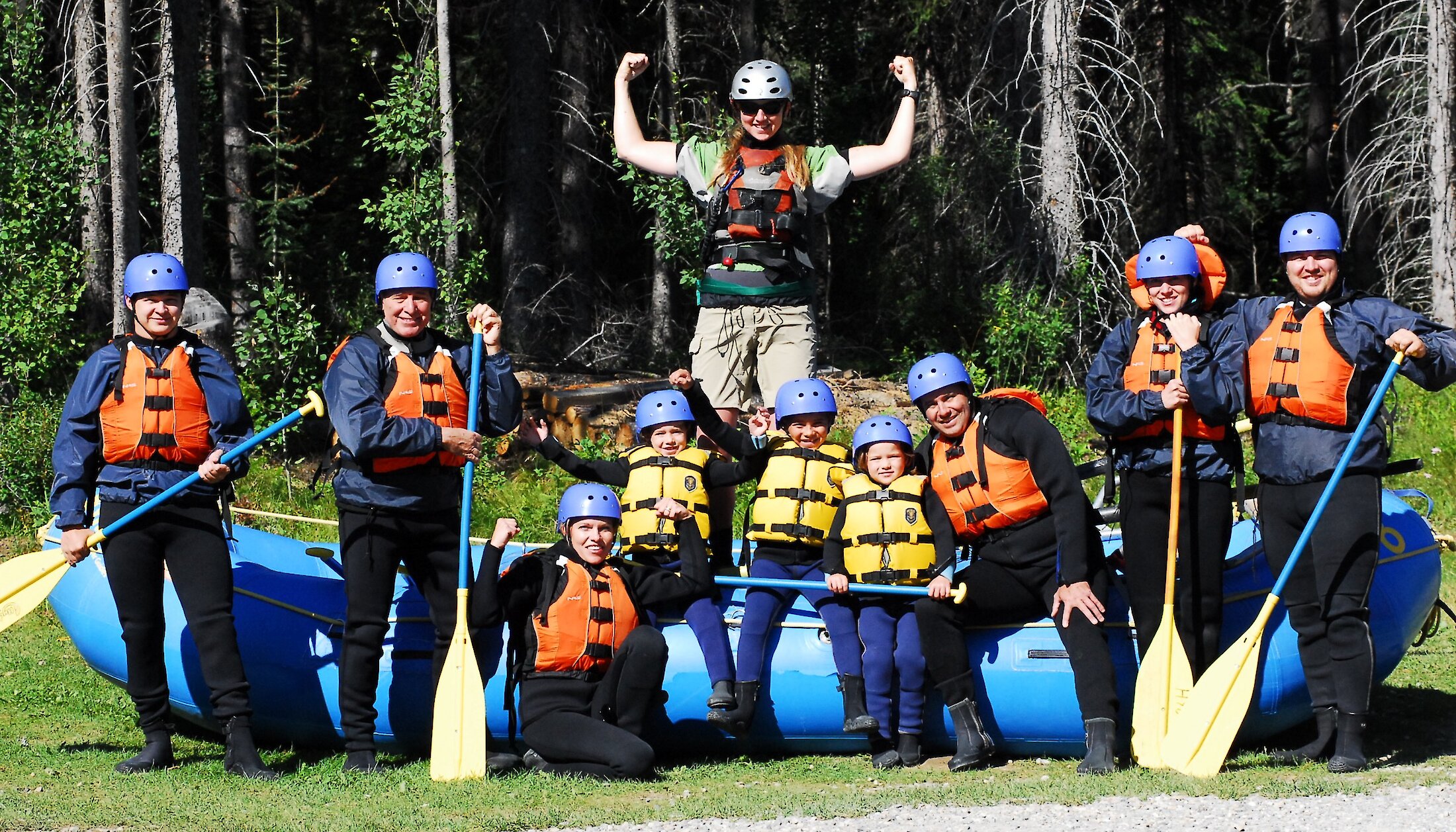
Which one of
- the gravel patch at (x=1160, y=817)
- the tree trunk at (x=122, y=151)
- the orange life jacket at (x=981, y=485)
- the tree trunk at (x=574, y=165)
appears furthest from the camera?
the tree trunk at (x=574, y=165)

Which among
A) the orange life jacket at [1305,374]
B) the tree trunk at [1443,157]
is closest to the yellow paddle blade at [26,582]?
the orange life jacket at [1305,374]

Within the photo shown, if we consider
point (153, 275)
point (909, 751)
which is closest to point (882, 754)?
point (909, 751)

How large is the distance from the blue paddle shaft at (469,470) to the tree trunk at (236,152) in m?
11.7

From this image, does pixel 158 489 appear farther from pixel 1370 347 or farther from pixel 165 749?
pixel 1370 347

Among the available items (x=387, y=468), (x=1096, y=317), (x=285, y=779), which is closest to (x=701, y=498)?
(x=387, y=468)

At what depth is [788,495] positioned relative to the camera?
6.71m

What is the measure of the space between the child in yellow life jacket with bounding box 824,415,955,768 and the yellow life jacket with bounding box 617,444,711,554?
0.63 meters

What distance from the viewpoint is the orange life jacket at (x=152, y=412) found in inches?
240

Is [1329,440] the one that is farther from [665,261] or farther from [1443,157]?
[665,261]

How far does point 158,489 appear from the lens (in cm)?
612

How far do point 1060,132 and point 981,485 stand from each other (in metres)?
7.03

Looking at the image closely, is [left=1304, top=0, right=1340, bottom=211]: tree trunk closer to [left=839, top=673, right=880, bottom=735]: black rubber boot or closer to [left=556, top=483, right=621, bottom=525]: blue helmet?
[left=839, top=673, right=880, bottom=735]: black rubber boot

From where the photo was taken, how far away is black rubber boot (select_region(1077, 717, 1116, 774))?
596 cm

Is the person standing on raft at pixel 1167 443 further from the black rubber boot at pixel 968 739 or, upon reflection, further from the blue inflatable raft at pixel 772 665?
the black rubber boot at pixel 968 739
